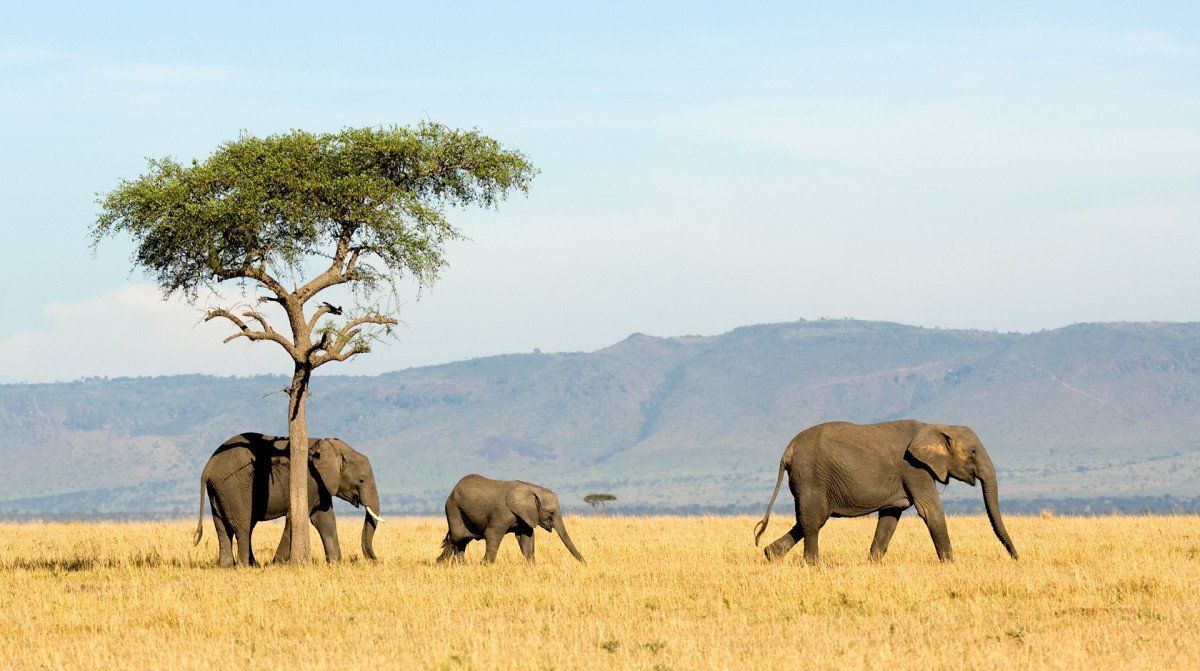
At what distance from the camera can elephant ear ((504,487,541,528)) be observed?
31.4m

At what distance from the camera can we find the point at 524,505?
31.5m

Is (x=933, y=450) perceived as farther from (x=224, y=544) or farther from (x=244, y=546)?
(x=224, y=544)

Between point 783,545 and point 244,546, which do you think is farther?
point 244,546

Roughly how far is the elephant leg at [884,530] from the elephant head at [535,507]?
5.76 meters

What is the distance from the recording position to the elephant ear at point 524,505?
31.4 metres

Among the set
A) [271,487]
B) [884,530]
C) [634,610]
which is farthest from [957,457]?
[271,487]

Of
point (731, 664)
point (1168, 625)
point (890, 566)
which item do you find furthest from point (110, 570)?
point (1168, 625)

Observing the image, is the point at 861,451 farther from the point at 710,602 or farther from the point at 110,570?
the point at 110,570

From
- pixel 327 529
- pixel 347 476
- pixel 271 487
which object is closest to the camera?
pixel 271 487

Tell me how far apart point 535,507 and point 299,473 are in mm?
4527

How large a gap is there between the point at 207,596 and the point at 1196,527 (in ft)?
78.7

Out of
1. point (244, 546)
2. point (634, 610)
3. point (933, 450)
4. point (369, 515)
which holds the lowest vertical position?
point (634, 610)

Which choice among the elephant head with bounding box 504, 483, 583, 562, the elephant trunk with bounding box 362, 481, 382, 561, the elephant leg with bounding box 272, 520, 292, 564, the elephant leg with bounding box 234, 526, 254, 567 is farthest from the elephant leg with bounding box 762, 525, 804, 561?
the elephant leg with bounding box 234, 526, 254, 567

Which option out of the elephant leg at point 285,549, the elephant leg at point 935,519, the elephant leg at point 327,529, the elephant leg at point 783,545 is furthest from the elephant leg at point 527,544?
the elephant leg at point 935,519
